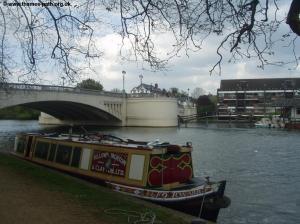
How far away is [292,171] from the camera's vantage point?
94.3 feet

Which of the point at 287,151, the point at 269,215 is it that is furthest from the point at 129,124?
the point at 269,215

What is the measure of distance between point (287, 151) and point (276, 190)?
63.3 ft

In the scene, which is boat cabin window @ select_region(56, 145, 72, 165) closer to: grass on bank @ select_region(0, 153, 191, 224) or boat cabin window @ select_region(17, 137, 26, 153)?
grass on bank @ select_region(0, 153, 191, 224)

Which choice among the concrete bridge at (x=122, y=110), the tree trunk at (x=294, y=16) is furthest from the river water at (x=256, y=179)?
the concrete bridge at (x=122, y=110)

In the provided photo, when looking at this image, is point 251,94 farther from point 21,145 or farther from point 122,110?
point 21,145

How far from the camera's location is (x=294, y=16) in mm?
7625

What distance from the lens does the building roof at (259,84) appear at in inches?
5608

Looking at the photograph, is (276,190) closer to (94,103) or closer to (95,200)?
(95,200)

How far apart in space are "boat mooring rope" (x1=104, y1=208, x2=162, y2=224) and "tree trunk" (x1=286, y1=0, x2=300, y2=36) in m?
4.79

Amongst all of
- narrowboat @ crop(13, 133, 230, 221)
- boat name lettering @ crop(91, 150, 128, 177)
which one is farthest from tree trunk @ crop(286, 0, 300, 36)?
boat name lettering @ crop(91, 150, 128, 177)

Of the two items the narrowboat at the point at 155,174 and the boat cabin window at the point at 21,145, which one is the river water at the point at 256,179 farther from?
the boat cabin window at the point at 21,145

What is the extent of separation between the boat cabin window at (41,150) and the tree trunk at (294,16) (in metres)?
15.8

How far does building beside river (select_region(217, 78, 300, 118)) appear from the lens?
139087mm

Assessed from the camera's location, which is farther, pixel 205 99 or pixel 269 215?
pixel 205 99
